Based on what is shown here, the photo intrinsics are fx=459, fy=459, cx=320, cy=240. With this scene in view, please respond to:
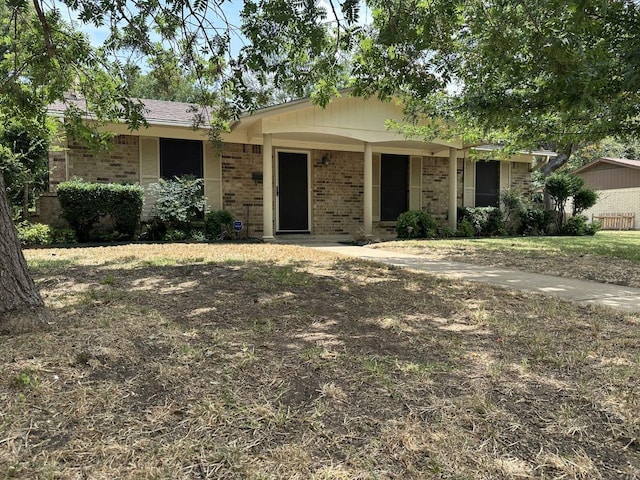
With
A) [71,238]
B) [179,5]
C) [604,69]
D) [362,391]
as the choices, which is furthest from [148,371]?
[71,238]

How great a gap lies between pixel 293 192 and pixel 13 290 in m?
9.69

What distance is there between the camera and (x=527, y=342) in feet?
10.0

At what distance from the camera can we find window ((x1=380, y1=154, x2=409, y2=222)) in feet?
44.5

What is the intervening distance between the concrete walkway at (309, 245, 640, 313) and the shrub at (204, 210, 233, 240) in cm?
447

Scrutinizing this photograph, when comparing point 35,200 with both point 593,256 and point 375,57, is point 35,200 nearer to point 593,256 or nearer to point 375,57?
point 375,57

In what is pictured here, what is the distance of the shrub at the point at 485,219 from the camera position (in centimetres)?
1349

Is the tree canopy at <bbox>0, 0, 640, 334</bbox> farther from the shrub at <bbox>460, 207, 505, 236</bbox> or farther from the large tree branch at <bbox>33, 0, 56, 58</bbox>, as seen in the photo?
the shrub at <bbox>460, 207, 505, 236</bbox>

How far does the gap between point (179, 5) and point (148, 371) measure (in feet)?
14.9

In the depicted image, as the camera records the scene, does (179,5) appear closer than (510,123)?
Yes

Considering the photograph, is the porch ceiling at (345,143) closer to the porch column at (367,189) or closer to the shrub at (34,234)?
the porch column at (367,189)

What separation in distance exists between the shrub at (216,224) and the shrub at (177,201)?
0.96 ft

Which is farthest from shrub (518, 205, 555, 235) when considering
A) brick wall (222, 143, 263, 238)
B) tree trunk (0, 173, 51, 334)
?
tree trunk (0, 173, 51, 334)

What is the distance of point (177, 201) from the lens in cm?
998

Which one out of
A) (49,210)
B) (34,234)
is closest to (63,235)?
(34,234)
